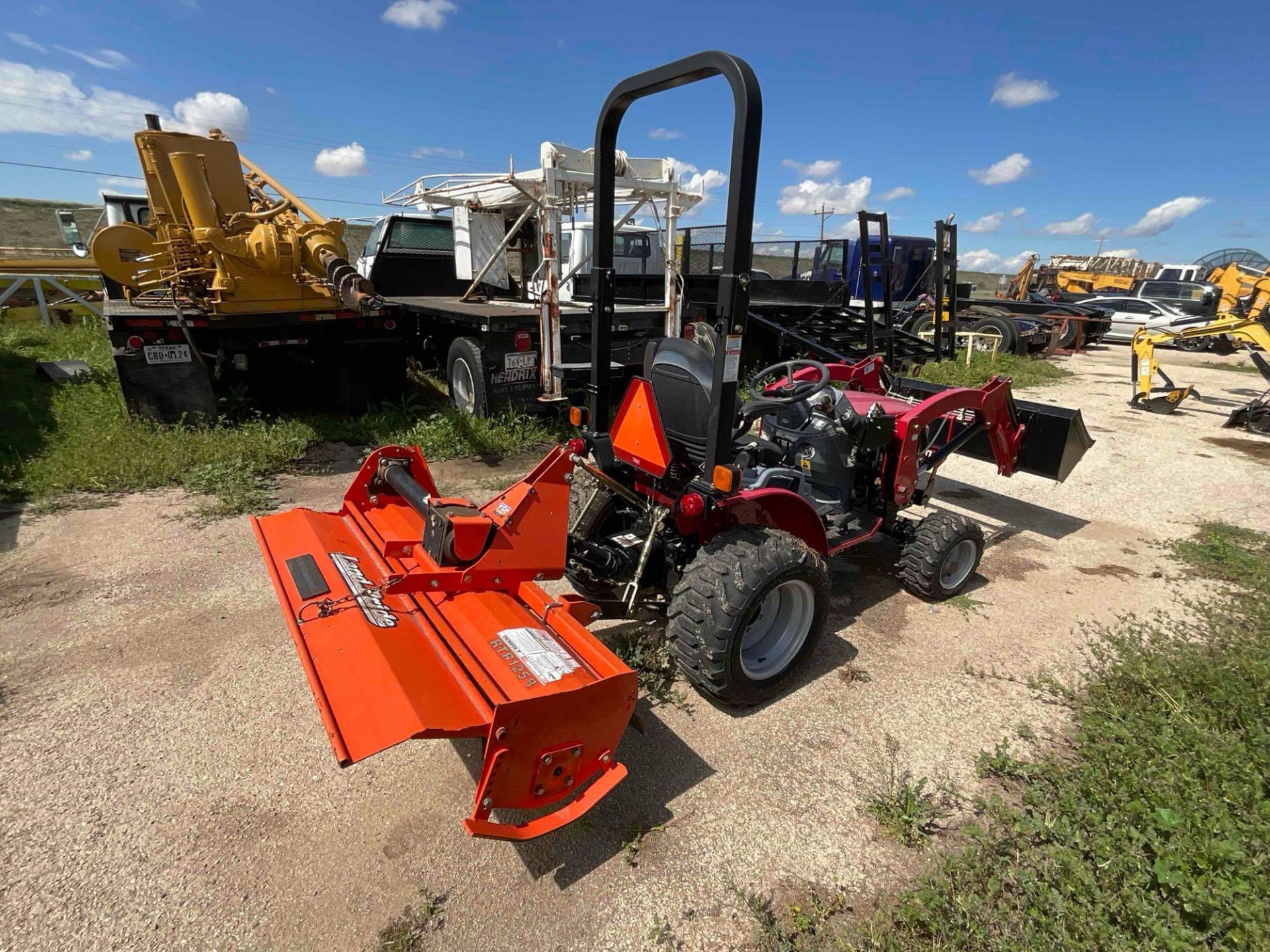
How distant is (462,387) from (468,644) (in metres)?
5.39

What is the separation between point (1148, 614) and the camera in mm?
3770

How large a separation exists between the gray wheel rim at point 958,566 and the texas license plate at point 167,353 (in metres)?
6.55

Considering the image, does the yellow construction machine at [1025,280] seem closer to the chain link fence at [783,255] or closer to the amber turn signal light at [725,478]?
the chain link fence at [783,255]

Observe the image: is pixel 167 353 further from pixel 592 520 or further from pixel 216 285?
pixel 592 520

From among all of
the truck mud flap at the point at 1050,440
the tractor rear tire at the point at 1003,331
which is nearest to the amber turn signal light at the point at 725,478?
the truck mud flap at the point at 1050,440

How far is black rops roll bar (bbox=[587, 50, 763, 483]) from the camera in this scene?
211 cm

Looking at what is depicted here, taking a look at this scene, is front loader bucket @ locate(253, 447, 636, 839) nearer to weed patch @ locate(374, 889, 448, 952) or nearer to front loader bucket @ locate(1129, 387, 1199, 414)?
weed patch @ locate(374, 889, 448, 952)

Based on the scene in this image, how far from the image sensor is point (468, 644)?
7.13ft

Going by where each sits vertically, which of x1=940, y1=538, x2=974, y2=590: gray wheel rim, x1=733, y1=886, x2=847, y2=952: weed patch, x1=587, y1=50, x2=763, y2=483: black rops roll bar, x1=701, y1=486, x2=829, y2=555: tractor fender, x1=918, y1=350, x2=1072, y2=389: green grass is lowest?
x1=733, y1=886, x2=847, y2=952: weed patch

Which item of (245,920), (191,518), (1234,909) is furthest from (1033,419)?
(191,518)

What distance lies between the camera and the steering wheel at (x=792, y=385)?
12.0 feet

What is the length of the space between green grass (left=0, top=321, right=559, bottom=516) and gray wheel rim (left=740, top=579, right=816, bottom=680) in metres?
3.85

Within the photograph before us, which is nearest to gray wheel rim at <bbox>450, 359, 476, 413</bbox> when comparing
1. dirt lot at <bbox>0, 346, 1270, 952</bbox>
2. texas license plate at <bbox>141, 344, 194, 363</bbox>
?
texas license plate at <bbox>141, 344, 194, 363</bbox>

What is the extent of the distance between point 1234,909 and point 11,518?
261 inches
